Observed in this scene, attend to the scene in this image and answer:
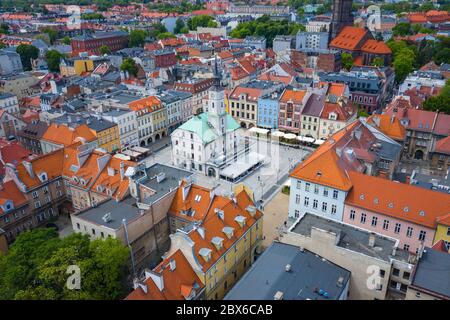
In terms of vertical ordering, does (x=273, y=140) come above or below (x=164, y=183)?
below

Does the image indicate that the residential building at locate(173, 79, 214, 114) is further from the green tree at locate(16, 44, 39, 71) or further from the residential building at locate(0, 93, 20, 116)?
the green tree at locate(16, 44, 39, 71)

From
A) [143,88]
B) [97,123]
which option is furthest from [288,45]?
[97,123]

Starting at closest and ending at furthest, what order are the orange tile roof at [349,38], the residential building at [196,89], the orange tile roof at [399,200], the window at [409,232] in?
1. the orange tile roof at [399,200]
2. the window at [409,232]
3. the residential building at [196,89]
4. the orange tile roof at [349,38]

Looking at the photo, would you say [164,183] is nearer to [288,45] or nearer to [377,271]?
[377,271]

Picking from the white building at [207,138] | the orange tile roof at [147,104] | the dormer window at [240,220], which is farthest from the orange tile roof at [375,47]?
the dormer window at [240,220]

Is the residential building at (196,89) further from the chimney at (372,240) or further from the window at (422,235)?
the chimney at (372,240)

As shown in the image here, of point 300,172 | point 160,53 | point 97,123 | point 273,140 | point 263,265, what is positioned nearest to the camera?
point 263,265
